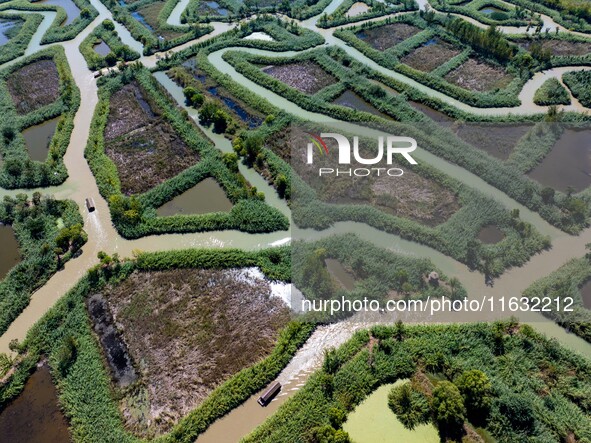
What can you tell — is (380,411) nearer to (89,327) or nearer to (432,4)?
(89,327)

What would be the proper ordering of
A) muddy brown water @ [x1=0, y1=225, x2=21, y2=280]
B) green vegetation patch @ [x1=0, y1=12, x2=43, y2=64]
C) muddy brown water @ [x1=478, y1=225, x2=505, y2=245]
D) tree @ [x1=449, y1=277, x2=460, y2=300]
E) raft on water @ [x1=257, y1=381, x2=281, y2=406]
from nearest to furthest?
raft on water @ [x1=257, y1=381, x2=281, y2=406] < tree @ [x1=449, y1=277, x2=460, y2=300] < muddy brown water @ [x1=478, y1=225, x2=505, y2=245] < muddy brown water @ [x1=0, y1=225, x2=21, y2=280] < green vegetation patch @ [x1=0, y1=12, x2=43, y2=64]

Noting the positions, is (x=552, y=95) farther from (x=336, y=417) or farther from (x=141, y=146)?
(x=141, y=146)

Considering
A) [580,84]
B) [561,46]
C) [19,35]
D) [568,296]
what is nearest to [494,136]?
[580,84]

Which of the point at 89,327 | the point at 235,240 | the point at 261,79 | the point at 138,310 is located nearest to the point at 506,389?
the point at 235,240

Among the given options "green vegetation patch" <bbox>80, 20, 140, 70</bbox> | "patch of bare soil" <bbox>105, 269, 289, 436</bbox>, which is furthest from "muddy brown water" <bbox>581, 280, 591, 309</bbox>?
"green vegetation patch" <bbox>80, 20, 140, 70</bbox>

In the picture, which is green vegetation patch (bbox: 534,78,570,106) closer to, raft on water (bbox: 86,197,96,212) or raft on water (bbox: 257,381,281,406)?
raft on water (bbox: 257,381,281,406)

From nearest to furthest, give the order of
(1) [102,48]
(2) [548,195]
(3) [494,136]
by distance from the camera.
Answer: (2) [548,195], (3) [494,136], (1) [102,48]
